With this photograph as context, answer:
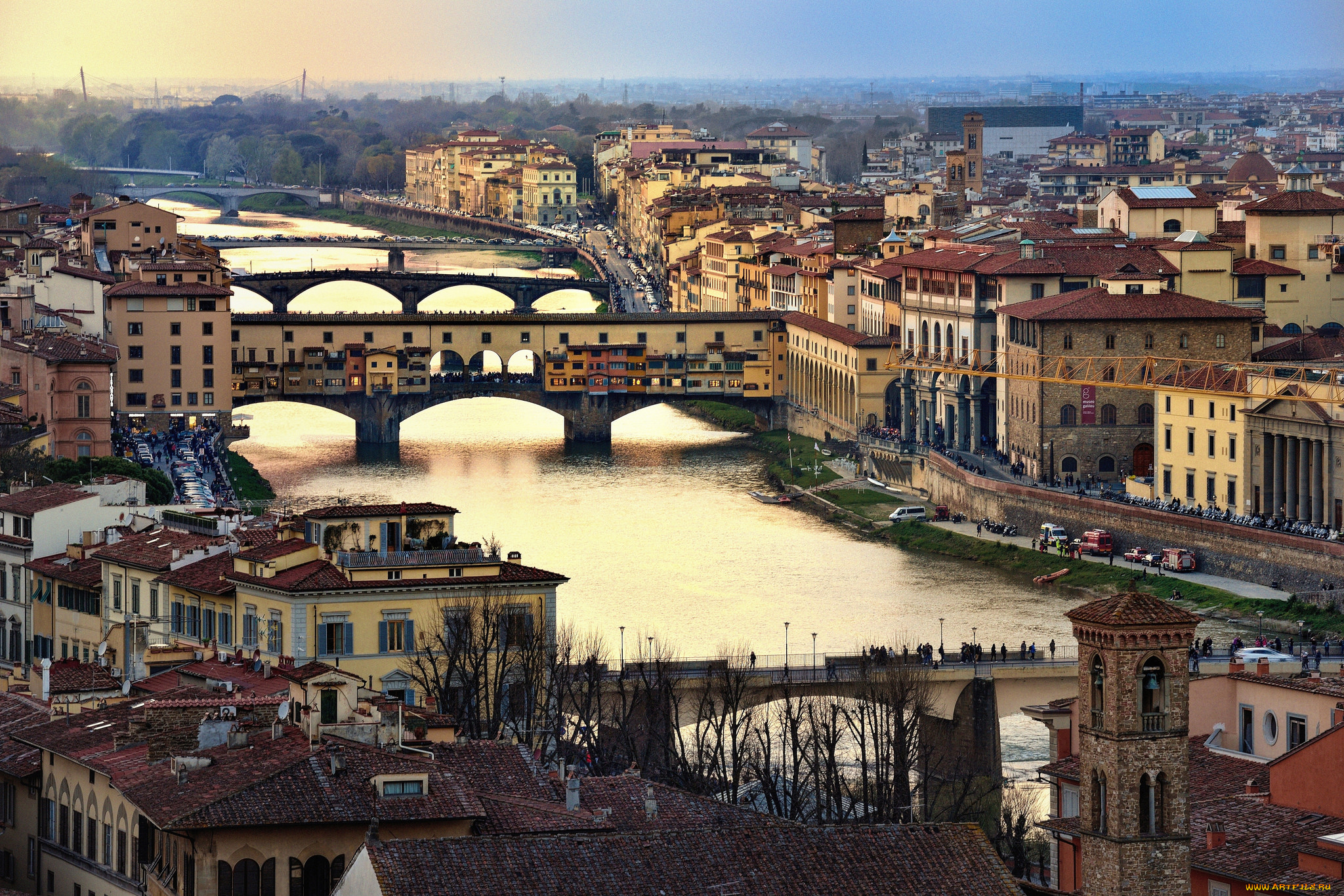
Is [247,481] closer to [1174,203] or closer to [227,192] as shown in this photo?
[1174,203]

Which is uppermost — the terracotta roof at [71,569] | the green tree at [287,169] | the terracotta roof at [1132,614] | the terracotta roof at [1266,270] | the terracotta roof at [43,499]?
the green tree at [287,169]

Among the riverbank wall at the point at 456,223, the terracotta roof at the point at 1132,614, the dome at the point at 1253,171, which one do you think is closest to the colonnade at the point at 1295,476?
the terracotta roof at the point at 1132,614

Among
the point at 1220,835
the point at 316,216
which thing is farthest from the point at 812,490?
the point at 316,216

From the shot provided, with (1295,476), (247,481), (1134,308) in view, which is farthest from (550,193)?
(1295,476)

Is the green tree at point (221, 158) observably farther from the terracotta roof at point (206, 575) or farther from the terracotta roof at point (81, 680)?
the terracotta roof at point (81, 680)

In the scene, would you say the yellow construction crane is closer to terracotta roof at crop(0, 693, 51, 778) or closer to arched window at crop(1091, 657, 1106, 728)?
terracotta roof at crop(0, 693, 51, 778)
